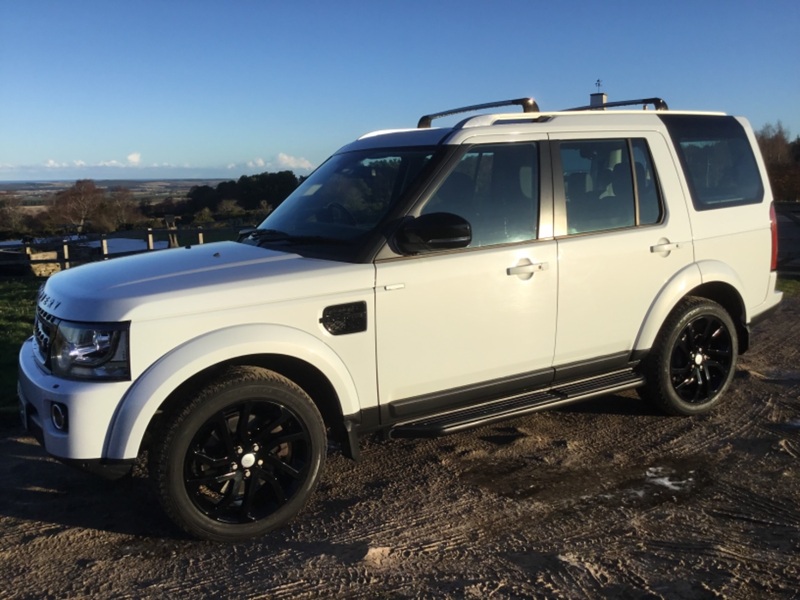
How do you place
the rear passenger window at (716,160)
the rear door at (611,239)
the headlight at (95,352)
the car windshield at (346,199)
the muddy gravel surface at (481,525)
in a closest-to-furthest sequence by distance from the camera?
the muddy gravel surface at (481,525)
the headlight at (95,352)
the car windshield at (346,199)
the rear door at (611,239)
the rear passenger window at (716,160)

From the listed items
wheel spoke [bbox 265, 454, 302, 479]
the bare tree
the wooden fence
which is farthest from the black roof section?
the bare tree

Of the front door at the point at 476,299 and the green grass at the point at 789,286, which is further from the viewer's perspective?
the green grass at the point at 789,286

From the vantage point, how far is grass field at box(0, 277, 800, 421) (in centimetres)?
557

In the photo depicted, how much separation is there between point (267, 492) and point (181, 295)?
3.68 ft

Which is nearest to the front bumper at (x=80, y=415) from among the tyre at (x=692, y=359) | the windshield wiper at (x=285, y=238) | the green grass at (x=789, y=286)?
the windshield wiper at (x=285, y=238)

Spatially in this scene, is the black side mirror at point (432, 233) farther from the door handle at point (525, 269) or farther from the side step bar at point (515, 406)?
the side step bar at point (515, 406)

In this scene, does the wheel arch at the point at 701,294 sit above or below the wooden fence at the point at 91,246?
above

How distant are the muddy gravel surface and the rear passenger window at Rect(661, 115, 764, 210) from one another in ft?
5.37

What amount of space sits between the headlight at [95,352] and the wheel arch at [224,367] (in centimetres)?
12

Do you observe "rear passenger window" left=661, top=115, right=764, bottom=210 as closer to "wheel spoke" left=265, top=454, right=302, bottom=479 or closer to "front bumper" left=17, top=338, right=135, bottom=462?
"wheel spoke" left=265, top=454, right=302, bottom=479

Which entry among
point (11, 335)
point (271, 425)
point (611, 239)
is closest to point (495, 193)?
point (611, 239)

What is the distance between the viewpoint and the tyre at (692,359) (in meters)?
4.95

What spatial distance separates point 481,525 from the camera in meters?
3.64

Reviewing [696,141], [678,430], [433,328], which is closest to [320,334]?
[433,328]
